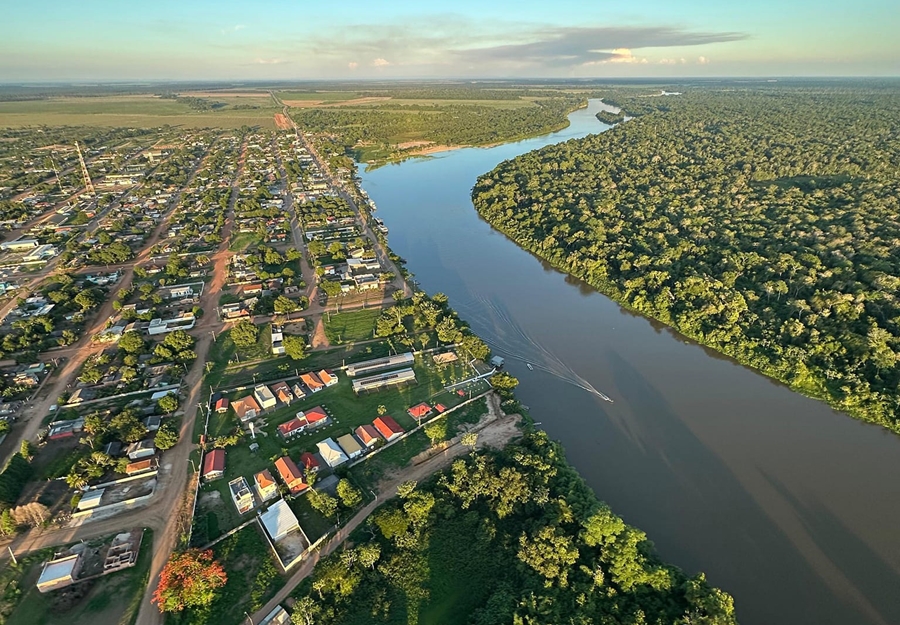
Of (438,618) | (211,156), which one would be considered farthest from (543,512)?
(211,156)

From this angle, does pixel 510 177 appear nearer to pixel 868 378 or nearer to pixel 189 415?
pixel 868 378

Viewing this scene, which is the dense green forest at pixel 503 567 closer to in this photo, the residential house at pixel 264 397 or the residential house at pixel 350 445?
the residential house at pixel 350 445

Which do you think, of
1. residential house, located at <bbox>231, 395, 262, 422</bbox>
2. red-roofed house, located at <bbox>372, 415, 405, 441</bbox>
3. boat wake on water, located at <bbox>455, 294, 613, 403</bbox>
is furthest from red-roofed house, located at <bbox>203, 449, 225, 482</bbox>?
boat wake on water, located at <bbox>455, 294, 613, 403</bbox>

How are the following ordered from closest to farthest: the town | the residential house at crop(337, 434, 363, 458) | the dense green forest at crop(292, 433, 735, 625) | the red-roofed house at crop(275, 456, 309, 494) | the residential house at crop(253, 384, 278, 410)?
the dense green forest at crop(292, 433, 735, 625), the town, the red-roofed house at crop(275, 456, 309, 494), the residential house at crop(337, 434, 363, 458), the residential house at crop(253, 384, 278, 410)

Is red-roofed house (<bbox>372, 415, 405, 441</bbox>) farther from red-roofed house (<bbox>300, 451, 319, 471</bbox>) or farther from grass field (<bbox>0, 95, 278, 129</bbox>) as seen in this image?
grass field (<bbox>0, 95, 278, 129</bbox>)

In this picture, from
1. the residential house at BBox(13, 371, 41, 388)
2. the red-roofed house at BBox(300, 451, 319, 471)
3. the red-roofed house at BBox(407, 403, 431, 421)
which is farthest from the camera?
the residential house at BBox(13, 371, 41, 388)

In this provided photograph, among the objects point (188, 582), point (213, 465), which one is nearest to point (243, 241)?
point (213, 465)

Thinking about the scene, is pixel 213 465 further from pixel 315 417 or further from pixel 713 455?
pixel 713 455
